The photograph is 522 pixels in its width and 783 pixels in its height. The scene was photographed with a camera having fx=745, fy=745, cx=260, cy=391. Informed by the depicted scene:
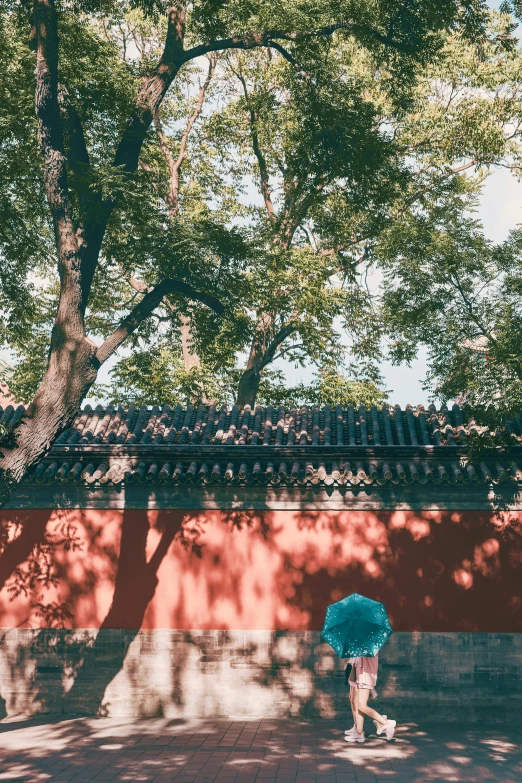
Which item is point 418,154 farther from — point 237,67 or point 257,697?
point 257,697

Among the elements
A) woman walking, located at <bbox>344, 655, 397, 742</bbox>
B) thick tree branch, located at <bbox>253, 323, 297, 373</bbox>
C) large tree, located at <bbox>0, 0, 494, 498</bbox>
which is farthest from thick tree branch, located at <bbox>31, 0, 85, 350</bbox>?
thick tree branch, located at <bbox>253, 323, 297, 373</bbox>

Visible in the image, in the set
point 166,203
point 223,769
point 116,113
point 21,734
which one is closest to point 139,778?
point 223,769

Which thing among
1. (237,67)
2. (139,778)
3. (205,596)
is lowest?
(139,778)

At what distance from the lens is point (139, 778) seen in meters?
7.47

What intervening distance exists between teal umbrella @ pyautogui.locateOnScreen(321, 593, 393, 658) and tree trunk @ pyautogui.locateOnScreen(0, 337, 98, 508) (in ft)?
12.3

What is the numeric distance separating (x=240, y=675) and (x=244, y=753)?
1862 mm

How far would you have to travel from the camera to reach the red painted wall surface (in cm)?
1016

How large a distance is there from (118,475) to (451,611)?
4.92m

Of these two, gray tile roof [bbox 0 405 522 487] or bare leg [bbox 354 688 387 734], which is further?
gray tile roof [bbox 0 405 522 487]

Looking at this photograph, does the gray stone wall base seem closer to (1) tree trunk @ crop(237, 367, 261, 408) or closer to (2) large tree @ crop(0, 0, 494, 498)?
(2) large tree @ crop(0, 0, 494, 498)

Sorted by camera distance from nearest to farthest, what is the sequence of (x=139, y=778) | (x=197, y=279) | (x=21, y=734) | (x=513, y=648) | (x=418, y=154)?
(x=139, y=778) → (x=21, y=734) → (x=513, y=648) → (x=197, y=279) → (x=418, y=154)

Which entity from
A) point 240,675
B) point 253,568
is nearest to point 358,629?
point 253,568

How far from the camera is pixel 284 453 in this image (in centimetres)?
1038

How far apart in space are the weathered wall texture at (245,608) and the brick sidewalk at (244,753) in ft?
1.61
